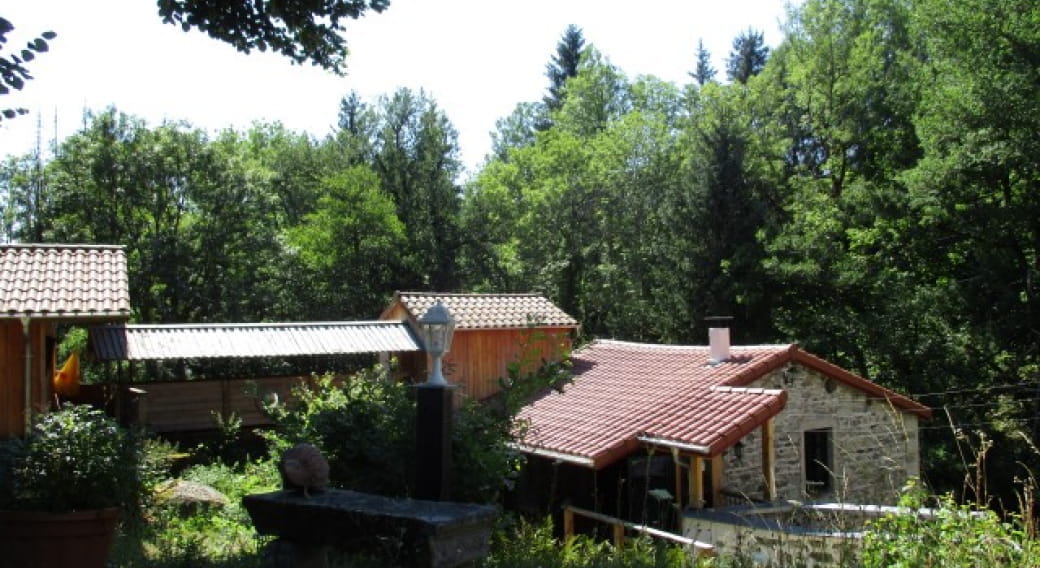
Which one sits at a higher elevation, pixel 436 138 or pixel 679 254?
pixel 436 138

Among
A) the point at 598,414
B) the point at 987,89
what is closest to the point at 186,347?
the point at 598,414

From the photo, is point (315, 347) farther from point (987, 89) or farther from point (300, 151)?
point (300, 151)

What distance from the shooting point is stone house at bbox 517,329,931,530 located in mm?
12586

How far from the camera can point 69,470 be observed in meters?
5.09

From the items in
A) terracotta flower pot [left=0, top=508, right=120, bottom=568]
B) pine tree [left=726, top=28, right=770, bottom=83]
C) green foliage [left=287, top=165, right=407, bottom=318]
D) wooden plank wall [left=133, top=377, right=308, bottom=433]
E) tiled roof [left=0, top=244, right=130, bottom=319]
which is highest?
pine tree [left=726, top=28, right=770, bottom=83]

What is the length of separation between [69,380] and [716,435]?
12.1 meters

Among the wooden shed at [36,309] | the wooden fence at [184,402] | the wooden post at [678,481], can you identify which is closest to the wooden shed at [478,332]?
the wooden fence at [184,402]

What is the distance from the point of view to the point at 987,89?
745 inches

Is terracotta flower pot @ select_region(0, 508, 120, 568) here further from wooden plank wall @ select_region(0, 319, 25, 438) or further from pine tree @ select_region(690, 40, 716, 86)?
pine tree @ select_region(690, 40, 716, 86)

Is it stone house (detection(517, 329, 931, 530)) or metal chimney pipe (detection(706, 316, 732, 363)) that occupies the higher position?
metal chimney pipe (detection(706, 316, 732, 363))

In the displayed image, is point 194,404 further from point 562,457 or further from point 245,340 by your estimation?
point 562,457

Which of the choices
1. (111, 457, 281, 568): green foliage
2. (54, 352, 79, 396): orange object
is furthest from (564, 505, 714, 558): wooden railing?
(54, 352, 79, 396): orange object

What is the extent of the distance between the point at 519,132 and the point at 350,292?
49.8ft

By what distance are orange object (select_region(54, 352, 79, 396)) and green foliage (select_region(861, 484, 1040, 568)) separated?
15867 millimetres
